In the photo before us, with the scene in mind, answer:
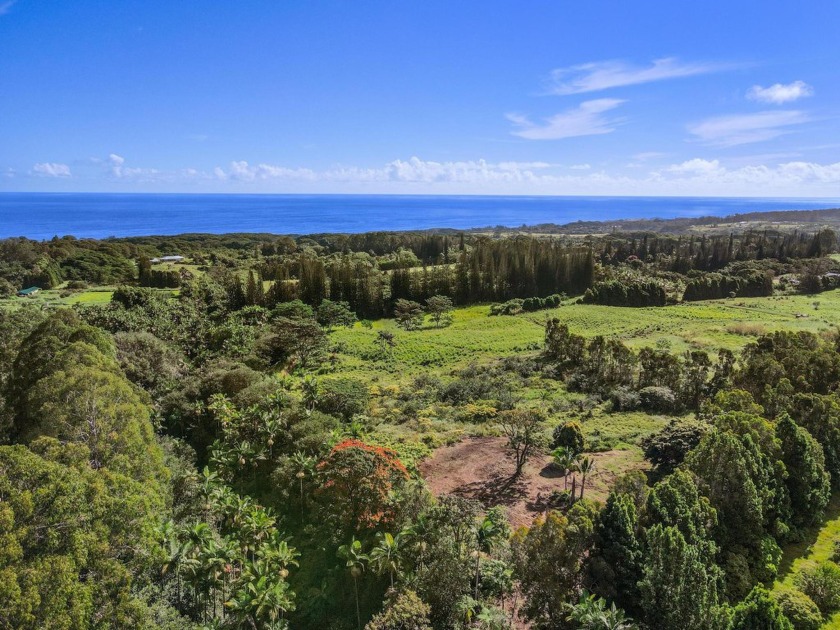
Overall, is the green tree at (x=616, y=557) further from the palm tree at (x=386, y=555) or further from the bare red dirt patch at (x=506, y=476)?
the palm tree at (x=386, y=555)

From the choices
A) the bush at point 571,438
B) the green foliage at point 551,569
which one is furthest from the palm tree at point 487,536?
the bush at point 571,438

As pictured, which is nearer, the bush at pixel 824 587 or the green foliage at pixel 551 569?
the green foliage at pixel 551 569

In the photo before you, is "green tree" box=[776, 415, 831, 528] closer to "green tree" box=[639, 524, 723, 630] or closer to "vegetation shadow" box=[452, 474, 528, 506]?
"green tree" box=[639, 524, 723, 630]

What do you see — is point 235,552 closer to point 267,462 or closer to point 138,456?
point 138,456

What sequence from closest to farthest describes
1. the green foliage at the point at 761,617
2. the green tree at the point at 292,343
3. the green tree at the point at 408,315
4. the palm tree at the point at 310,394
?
the green foliage at the point at 761,617 → the palm tree at the point at 310,394 → the green tree at the point at 292,343 → the green tree at the point at 408,315

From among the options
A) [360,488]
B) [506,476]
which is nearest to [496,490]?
[506,476]

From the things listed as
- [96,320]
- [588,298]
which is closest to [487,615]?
[96,320]

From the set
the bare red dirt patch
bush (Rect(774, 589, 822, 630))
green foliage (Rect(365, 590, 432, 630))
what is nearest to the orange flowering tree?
green foliage (Rect(365, 590, 432, 630))
